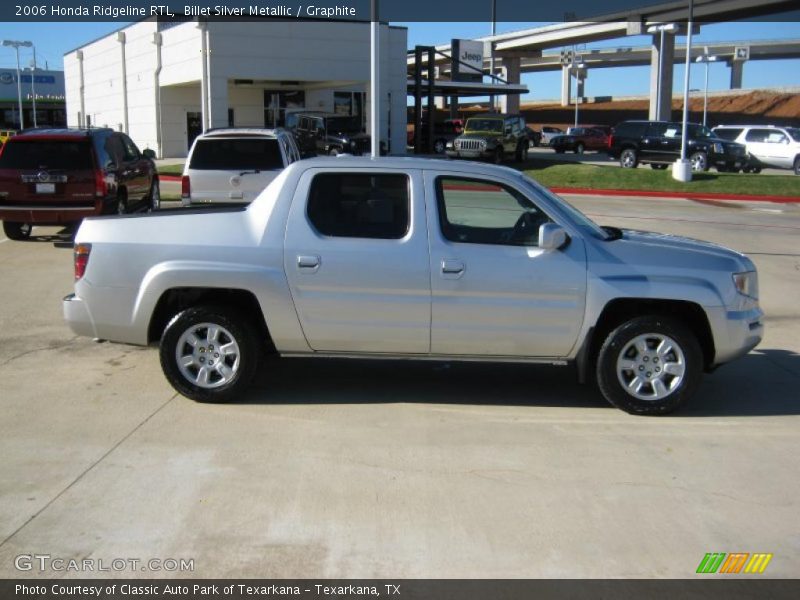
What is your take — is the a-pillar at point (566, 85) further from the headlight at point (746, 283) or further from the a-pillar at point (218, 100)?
the headlight at point (746, 283)

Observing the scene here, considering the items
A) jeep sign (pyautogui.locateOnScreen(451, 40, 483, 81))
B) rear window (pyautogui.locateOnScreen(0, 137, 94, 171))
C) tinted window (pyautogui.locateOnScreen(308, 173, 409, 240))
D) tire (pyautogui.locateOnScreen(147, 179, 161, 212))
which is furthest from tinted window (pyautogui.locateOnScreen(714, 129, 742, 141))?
tinted window (pyautogui.locateOnScreen(308, 173, 409, 240))

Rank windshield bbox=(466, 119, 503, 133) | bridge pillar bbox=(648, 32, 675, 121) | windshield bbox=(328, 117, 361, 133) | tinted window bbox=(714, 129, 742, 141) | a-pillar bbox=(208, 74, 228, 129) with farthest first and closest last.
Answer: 1. bridge pillar bbox=(648, 32, 675, 121)
2. a-pillar bbox=(208, 74, 228, 129)
3. windshield bbox=(466, 119, 503, 133)
4. tinted window bbox=(714, 129, 742, 141)
5. windshield bbox=(328, 117, 361, 133)

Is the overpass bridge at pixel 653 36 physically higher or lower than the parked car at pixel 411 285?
higher

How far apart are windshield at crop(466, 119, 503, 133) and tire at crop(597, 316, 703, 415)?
31567 millimetres

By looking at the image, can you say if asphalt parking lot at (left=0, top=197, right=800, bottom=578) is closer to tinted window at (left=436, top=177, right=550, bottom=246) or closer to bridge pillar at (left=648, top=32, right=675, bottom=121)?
tinted window at (left=436, top=177, right=550, bottom=246)

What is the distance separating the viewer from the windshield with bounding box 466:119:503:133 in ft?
121

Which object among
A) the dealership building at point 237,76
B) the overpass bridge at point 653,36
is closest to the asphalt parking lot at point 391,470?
the dealership building at point 237,76

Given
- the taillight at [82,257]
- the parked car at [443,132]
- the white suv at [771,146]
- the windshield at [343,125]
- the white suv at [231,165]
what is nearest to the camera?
the taillight at [82,257]

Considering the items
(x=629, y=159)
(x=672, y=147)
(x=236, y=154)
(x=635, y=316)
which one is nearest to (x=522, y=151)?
(x=629, y=159)

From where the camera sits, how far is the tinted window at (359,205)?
624 cm

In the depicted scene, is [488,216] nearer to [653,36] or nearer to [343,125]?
[343,125]

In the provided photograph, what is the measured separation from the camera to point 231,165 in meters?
13.6

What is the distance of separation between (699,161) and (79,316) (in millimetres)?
29817
